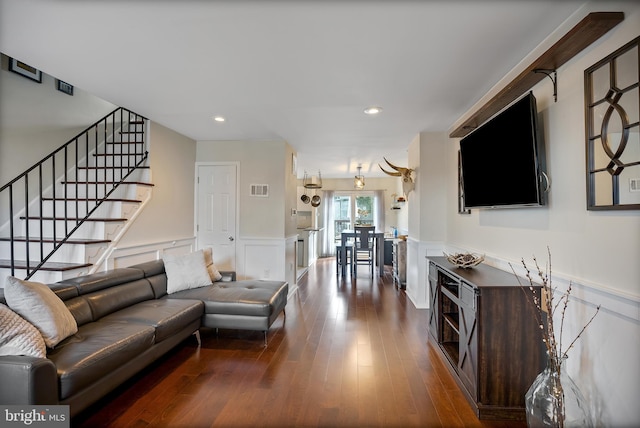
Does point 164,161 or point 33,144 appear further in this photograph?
point 164,161

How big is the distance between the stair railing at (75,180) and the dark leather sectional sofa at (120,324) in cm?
76

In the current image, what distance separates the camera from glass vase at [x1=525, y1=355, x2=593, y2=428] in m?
1.54

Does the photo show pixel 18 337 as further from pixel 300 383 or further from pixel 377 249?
pixel 377 249

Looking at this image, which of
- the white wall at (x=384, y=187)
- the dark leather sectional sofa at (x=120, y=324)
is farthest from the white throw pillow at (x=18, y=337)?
the white wall at (x=384, y=187)

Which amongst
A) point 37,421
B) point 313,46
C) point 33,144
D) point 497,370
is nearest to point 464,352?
point 497,370

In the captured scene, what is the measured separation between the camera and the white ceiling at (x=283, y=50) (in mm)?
1699

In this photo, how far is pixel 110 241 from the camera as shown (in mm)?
3225

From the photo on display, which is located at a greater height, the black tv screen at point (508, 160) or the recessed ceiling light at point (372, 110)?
the recessed ceiling light at point (372, 110)

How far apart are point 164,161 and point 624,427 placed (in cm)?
491

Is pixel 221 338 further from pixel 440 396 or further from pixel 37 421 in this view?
pixel 440 396

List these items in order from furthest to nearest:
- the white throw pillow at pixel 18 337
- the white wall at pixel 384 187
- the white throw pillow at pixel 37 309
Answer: the white wall at pixel 384 187 → the white throw pillow at pixel 37 309 → the white throw pillow at pixel 18 337
